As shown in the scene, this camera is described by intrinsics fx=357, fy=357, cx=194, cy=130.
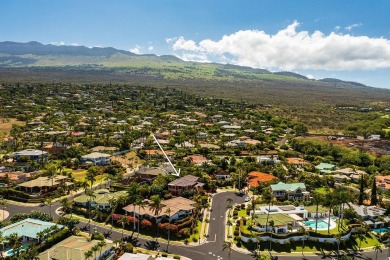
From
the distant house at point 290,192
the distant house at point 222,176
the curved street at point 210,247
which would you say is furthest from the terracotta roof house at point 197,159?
the curved street at point 210,247

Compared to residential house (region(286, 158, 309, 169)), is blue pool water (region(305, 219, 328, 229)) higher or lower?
lower

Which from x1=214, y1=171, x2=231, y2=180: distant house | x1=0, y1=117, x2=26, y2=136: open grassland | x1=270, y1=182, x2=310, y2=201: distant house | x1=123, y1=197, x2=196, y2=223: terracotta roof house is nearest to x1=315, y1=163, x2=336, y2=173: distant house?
x1=270, y1=182, x2=310, y2=201: distant house

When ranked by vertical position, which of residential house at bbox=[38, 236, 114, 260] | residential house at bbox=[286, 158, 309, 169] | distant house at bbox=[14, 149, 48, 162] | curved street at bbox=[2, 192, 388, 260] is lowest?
curved street at bbox=[2, 192, 388, 260]

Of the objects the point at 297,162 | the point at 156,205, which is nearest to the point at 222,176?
the point at 297,162

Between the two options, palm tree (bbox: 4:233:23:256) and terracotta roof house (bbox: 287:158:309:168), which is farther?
terracotta roof house (bbox: 287:158:309:168)

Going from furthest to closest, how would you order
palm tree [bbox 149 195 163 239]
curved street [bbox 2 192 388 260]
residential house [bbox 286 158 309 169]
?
1. residential house [bbox 286 158 309 169]
2. palm tree [bbox 149 195 163 239]
3. curved street [bbox 2 192 388 260]

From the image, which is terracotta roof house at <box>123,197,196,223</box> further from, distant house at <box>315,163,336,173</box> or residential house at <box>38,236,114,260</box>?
distant house at <box>315,163,336,173</box>

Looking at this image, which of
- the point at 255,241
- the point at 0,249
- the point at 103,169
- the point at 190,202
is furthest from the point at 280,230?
the point at 103,169

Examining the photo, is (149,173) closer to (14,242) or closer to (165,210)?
(165,210)
